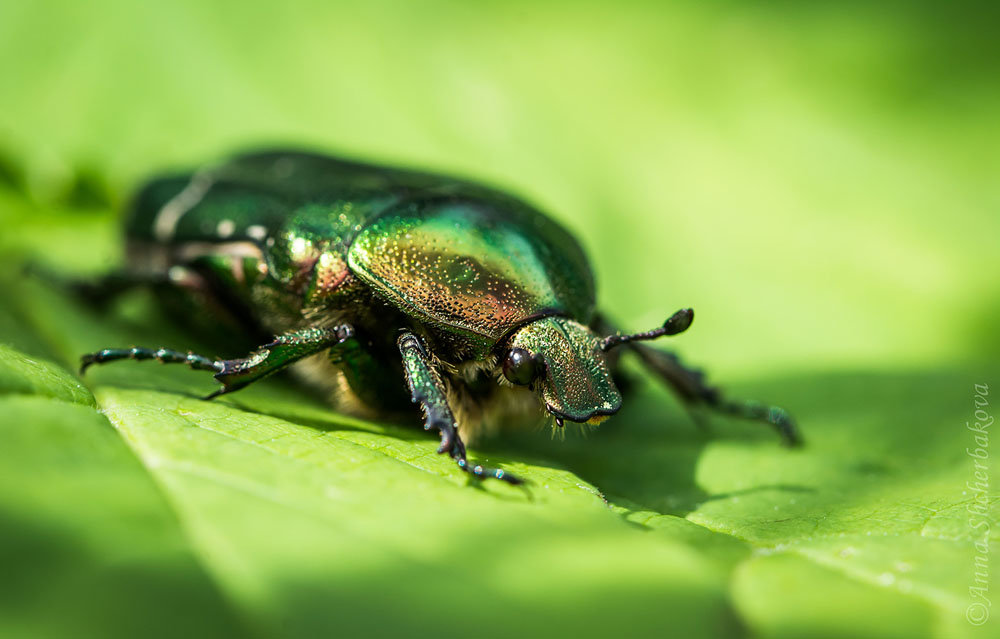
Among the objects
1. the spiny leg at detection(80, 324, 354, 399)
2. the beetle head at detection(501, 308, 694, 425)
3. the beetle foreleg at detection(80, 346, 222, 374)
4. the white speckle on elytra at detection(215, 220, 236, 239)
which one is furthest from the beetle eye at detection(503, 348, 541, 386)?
the white speckle on elytra at detection(215, 220, 236, 239)

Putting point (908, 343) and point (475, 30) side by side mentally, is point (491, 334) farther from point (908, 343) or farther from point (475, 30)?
point (475, 30)

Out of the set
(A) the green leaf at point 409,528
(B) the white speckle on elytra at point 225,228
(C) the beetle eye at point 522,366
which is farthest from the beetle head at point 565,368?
(B) the white speckle on elytra at point 225,228

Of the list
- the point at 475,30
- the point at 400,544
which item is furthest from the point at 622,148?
the point at 400,544

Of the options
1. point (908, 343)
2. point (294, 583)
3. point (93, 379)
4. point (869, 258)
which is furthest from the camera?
point (869, 258)

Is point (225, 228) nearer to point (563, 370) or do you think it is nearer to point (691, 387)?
point (563, 370)

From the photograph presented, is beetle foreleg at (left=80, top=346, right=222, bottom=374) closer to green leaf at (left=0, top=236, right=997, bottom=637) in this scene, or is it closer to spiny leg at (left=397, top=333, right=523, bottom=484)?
green leaf at (left=0, top=236, right=997, bottom=637)

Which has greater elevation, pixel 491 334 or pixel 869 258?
pixel 869 258

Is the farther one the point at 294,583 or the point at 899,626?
the point at 899,626

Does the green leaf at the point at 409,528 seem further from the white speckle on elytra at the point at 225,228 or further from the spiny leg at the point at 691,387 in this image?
the white speckle on elytra at the point at 225,228
